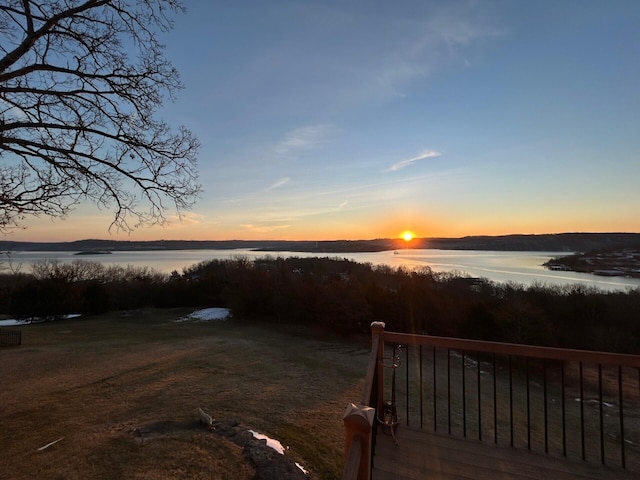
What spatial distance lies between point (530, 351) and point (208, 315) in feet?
68.6

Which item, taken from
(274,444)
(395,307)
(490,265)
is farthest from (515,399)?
(490,265)

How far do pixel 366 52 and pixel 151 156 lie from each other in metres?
4.16

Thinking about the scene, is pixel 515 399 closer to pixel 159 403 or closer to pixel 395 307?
pixel 395 307

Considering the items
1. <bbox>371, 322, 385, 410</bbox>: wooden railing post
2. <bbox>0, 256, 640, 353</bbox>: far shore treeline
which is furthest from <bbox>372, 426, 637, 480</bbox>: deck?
<bbox>0, 256, 640, 353</bbox>: far shore treeline

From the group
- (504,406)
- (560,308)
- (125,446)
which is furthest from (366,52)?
(560,308)

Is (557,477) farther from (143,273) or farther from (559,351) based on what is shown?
(143,273)

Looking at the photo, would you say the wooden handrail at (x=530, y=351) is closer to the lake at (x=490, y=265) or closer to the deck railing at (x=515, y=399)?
the deck railing at (x=515, y=399)

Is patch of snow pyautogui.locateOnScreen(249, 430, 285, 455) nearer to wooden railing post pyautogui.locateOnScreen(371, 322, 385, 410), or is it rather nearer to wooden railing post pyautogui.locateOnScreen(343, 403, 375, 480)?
wooden railing post pyautogui.locateOnScreen(371, 322, 385, 410)

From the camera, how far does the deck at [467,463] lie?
258cm

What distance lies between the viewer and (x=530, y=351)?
9.03 feet

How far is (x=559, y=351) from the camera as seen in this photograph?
2.69m

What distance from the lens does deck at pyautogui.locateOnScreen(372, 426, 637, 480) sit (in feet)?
8.46

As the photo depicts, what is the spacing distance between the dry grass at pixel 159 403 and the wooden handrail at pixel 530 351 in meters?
2.10

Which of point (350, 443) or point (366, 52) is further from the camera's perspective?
point (366, 52)
